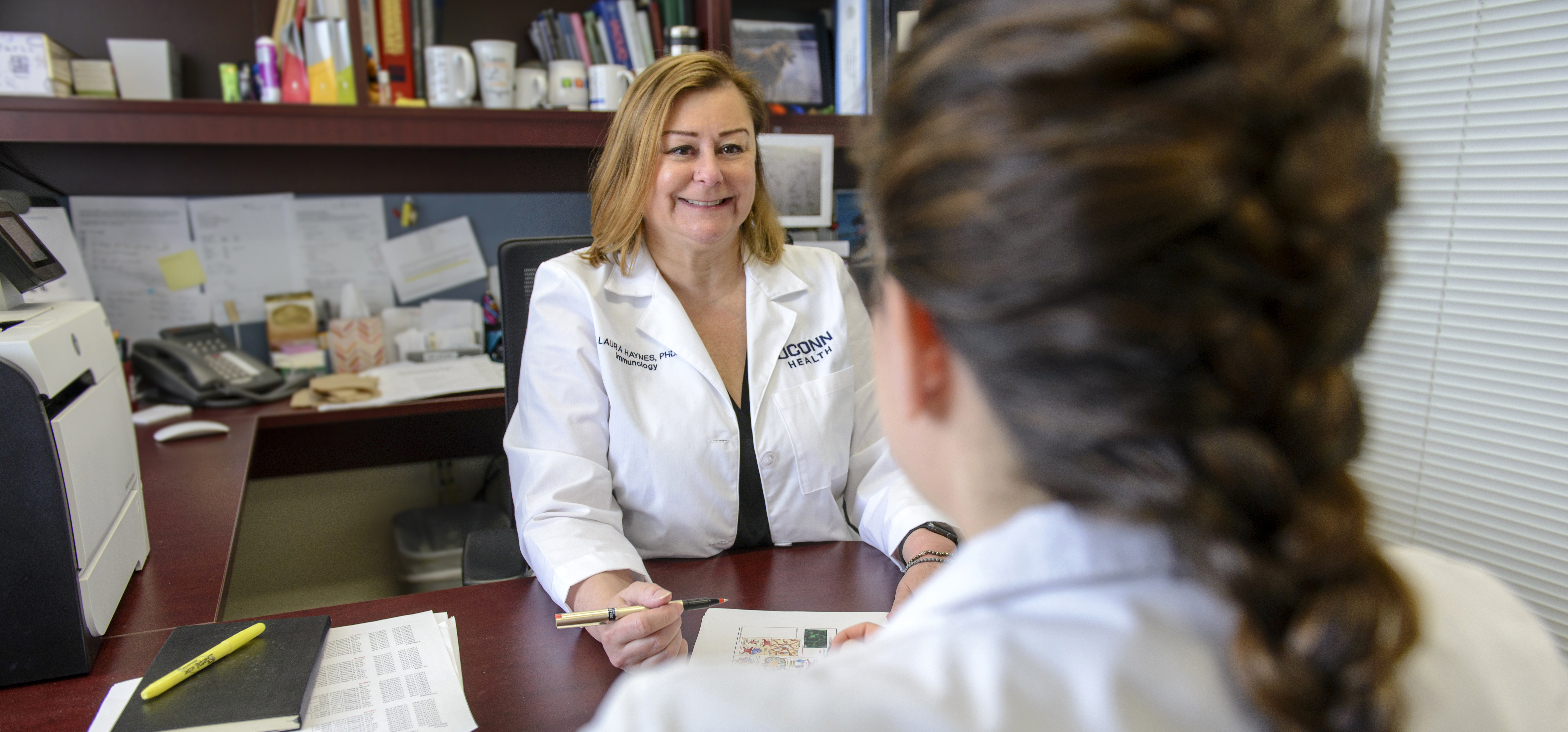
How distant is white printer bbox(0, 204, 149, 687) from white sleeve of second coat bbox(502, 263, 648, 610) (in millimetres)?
495

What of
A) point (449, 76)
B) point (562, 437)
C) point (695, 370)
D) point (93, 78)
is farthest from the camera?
point (449, 76)

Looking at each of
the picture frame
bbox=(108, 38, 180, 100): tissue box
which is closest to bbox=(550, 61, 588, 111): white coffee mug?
the picture frame

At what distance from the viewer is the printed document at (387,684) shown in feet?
2.87

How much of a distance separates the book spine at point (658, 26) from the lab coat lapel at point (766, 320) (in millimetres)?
1006

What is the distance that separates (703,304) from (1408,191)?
127cm

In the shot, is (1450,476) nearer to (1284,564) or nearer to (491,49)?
(1284,564)

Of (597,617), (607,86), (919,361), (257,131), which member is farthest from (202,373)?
(919,361)

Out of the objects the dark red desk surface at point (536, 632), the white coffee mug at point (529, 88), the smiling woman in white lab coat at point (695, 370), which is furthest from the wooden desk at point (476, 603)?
the white coffee mug at point (529, 88)

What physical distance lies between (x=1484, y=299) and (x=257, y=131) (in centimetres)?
278

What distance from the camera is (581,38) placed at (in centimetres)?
237

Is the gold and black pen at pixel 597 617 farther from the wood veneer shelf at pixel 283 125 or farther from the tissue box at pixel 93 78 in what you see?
the tissue box at pixel 93 78

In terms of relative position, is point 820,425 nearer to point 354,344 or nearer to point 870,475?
point 870,475

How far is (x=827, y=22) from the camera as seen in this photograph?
8.70 ft

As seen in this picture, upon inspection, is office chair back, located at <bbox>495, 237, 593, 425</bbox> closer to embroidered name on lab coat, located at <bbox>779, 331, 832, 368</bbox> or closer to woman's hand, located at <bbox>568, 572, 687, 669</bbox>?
embroidered name on lab coat, located at <bbox>779, 331, 832, 368</bbox>
